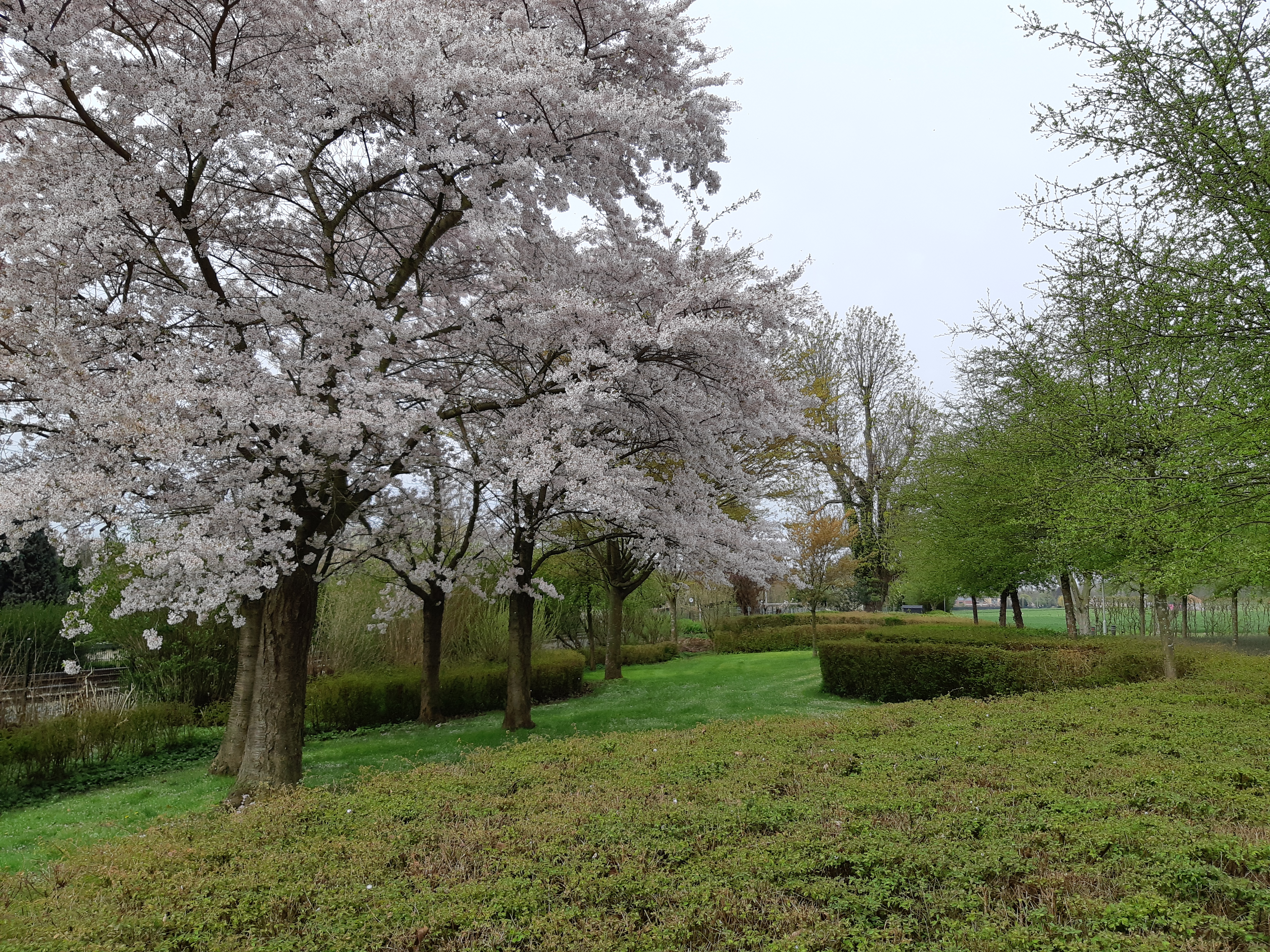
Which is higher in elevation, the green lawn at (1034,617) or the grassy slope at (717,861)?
the grassy slope at (717,861)

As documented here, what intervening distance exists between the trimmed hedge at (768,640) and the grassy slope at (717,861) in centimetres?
1848

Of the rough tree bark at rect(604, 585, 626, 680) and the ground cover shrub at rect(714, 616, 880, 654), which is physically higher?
the rough tree bark at rect(604, 585, 626, 680)

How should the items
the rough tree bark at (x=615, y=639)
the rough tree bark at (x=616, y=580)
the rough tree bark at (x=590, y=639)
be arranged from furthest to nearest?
the rough tree bark at (x=590, y=639) → the rough tree bark at (x=615, y=639) → the rough tree bark at (x=616, y=580)

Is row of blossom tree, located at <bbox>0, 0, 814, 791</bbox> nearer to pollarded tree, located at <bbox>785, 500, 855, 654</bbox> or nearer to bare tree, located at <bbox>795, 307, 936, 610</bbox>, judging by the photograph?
pollarded tree, located at <bbox>785, 500, 855, 654</bbox>

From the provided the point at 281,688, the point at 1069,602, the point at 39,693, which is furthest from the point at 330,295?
the point at 1069,602

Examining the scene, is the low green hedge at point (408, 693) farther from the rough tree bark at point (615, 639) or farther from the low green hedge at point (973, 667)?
the low green hedge at point (973, 667)

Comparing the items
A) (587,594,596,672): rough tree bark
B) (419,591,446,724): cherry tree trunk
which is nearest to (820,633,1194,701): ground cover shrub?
(419,591,446,724): cherry tree trunk

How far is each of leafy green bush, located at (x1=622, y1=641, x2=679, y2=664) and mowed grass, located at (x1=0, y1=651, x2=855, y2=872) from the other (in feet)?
11.6

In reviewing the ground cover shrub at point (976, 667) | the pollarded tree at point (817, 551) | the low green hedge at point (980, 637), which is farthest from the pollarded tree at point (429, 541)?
the low green hedge at point (980, 637)

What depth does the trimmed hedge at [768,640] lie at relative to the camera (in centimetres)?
2388

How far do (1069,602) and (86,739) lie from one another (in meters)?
20.6

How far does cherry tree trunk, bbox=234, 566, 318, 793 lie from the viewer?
25.7ft

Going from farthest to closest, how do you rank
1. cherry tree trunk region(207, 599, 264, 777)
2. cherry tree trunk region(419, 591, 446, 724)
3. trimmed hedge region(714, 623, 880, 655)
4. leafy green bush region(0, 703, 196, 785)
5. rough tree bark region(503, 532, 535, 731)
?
trimmed hedge region(714, 623, 880, 655), cherry tree trunk region(419, 591, 446, 724), rough tree bark region(503, 532, 535, 731), cherry tree trunk region(207, 599, 264, 777), leafy green bush region(0, 703, 196, 785)

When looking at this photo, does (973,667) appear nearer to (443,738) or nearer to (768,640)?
(443,738)
